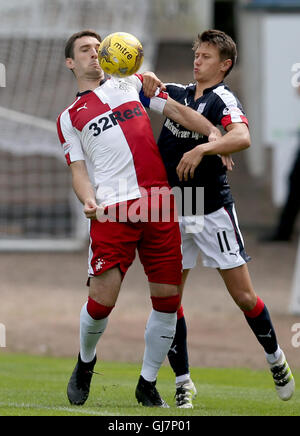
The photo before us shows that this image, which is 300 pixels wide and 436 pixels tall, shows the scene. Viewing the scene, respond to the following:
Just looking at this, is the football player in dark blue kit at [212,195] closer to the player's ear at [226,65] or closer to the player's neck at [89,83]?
the player's ear at [226,65]

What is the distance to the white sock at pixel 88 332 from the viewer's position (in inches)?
288

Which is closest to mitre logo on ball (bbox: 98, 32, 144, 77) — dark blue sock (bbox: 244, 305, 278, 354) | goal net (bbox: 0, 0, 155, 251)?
dark blue sock (bbox: 244, 305, 278, 354)

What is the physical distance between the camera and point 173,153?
7.71 meters

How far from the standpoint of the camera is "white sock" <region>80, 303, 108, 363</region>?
7.32 meters

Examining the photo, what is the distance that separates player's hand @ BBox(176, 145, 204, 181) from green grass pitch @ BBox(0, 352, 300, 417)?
1.66 metres

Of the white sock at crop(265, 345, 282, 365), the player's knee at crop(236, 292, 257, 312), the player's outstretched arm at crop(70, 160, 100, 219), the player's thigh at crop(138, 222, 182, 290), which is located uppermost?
the player's outstretched arm at crop(70, 160, 100, 219)

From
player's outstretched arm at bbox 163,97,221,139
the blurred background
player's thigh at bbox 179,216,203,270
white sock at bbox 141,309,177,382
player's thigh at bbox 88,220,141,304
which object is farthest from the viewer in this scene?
the blurred background

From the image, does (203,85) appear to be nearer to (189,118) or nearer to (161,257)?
(189,118)

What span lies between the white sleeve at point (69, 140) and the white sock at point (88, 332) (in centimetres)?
107

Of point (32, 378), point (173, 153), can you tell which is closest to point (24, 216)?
→ point (32, 378)

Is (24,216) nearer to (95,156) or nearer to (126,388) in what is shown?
(126,388)

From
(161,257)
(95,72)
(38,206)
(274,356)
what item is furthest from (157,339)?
(38,206)

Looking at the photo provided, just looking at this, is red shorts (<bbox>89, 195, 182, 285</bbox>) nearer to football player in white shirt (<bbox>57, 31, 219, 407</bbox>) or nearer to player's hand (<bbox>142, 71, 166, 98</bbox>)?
football player in white shirt (<bbox>57, 31, 219, 407</bbox>)

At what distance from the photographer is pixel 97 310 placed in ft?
23.7
